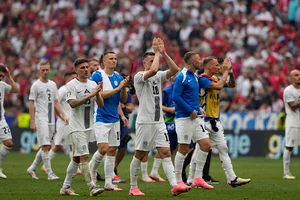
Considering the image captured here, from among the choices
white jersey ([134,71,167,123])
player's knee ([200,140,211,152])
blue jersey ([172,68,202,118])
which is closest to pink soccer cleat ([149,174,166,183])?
player's knee ([200,140,211,152])

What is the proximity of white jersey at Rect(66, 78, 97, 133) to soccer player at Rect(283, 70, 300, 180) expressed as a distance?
22.5 ft

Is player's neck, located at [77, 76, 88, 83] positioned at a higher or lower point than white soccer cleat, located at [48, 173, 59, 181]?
higher

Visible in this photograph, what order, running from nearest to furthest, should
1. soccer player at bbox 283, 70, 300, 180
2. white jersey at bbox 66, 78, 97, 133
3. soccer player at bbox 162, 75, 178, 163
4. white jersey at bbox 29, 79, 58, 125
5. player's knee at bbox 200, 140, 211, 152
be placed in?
white jersey at bbox 66, 78, 97, 133
player's knee at bbox 200, 140, 211, 152
soccer player at bbox 162, 75, 178, 163
white jersey at bbox 29, 79, 58, 125
soccer player at bbox 283, 70, 300, 180

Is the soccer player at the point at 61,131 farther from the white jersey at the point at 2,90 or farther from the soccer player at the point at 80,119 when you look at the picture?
the soccer player at the point at 80,119

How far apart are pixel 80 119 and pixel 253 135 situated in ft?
49.5

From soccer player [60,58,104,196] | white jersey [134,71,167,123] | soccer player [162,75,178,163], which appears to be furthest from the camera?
soccer player [162,75,178,163]

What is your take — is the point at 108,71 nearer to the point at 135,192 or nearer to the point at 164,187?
the point at 135,192

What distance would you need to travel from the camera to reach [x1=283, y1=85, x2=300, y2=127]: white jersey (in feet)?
71.6

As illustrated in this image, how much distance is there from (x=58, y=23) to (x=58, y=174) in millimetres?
21122

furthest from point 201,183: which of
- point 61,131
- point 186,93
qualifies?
point 61,131

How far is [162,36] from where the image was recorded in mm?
37562

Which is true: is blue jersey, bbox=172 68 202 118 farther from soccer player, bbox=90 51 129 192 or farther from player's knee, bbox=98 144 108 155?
player's knee, bbox=98 144 108 155

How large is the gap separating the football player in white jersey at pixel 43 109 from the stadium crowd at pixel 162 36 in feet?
35.3

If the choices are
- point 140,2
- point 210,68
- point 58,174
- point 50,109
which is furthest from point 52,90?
point 140,2
